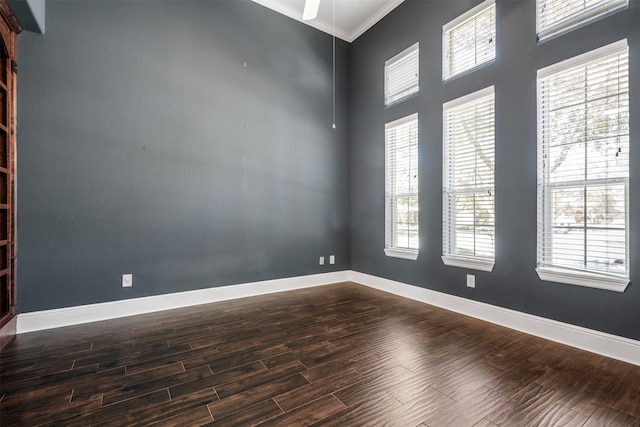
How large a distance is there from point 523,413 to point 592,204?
1677 millimetres

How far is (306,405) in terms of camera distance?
1562mm

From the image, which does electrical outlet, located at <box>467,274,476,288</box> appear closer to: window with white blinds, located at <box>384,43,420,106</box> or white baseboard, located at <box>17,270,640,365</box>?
white baseboard, located at <box>17,270,640,365</box>

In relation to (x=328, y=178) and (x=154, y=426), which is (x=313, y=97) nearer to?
(x=328, y=178)

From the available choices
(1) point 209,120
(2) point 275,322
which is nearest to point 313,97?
(1) point 209,120

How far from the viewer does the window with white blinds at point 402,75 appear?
3.65m

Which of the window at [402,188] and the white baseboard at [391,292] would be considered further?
the window at [402,188]

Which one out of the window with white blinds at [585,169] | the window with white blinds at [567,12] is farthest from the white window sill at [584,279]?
the window with white blinds at [567,12]

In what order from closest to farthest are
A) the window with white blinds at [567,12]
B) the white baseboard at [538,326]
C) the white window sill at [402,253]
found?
the white baseboard at [538,326] < the window with white blinds at [567,12] < the white window sill at [402,253]

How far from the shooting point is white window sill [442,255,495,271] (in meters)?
2.85

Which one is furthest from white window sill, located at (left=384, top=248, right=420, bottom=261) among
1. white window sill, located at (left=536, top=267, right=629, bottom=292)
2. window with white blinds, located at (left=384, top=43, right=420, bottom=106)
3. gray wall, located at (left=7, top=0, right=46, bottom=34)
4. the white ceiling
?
gray wall, located at (left=7, top=0, right=46, bottom=34)

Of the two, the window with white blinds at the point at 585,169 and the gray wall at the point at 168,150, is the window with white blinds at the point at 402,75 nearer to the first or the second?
the gray wall at the point at 168,150

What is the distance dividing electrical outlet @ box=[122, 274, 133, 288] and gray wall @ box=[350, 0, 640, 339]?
9.72ft

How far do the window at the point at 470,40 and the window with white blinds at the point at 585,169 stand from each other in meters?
0.68

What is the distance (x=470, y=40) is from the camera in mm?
3059
